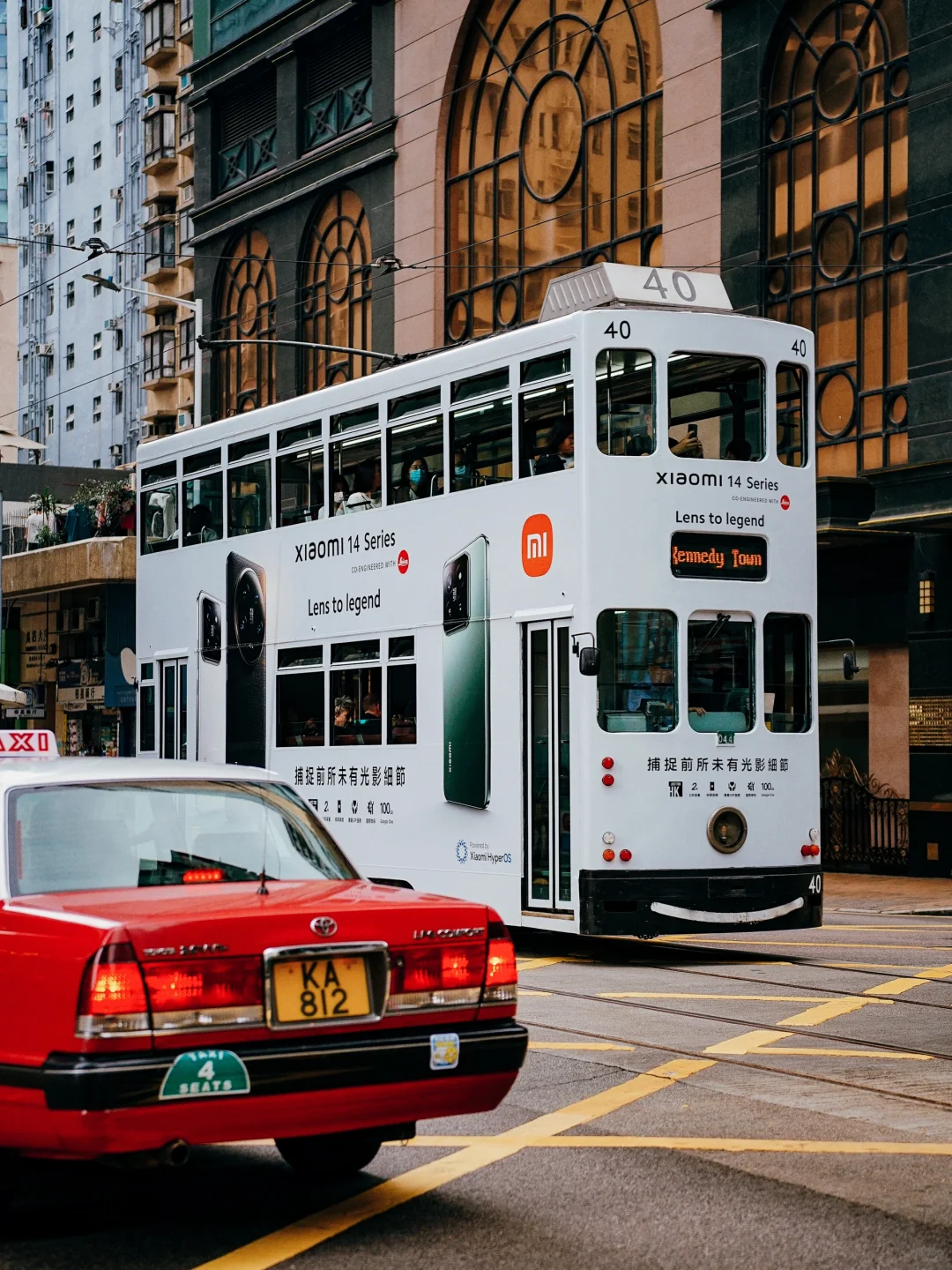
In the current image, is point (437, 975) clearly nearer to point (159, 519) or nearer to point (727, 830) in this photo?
point (727, 830)

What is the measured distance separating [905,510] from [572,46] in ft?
36.2

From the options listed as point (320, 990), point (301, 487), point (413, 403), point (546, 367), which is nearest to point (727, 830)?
point (546, 367)

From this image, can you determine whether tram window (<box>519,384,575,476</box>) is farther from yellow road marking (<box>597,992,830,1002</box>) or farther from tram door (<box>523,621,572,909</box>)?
yellow road marking (<box>597,992,830,1002</box>)

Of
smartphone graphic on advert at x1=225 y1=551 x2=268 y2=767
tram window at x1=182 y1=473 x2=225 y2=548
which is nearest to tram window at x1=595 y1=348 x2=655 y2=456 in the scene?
smartphone graphic on advert at x1=225 y1=551 x2=268 y2=767

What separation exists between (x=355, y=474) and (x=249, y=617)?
7.67 feet

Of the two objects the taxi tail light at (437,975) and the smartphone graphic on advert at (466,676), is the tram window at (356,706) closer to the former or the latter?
the smartphone graphic on advert at (466,676)

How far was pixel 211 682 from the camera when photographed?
19641mm

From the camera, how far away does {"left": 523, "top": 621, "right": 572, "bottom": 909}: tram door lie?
14562mm

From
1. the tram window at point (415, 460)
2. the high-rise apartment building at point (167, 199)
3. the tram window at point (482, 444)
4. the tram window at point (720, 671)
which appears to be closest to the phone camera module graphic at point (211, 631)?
the tram window at point (415, 460)

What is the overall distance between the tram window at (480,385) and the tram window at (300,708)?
10.3 feet

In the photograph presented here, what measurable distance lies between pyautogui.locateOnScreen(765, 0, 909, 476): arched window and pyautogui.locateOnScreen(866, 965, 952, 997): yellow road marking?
475 inches

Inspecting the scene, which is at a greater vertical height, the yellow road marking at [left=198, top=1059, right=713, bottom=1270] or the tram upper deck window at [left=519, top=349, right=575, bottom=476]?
the tram upper deck window at [left=519, top=349, right=575, bottom=476]

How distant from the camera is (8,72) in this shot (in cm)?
8488

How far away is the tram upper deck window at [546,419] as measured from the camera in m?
14.6
